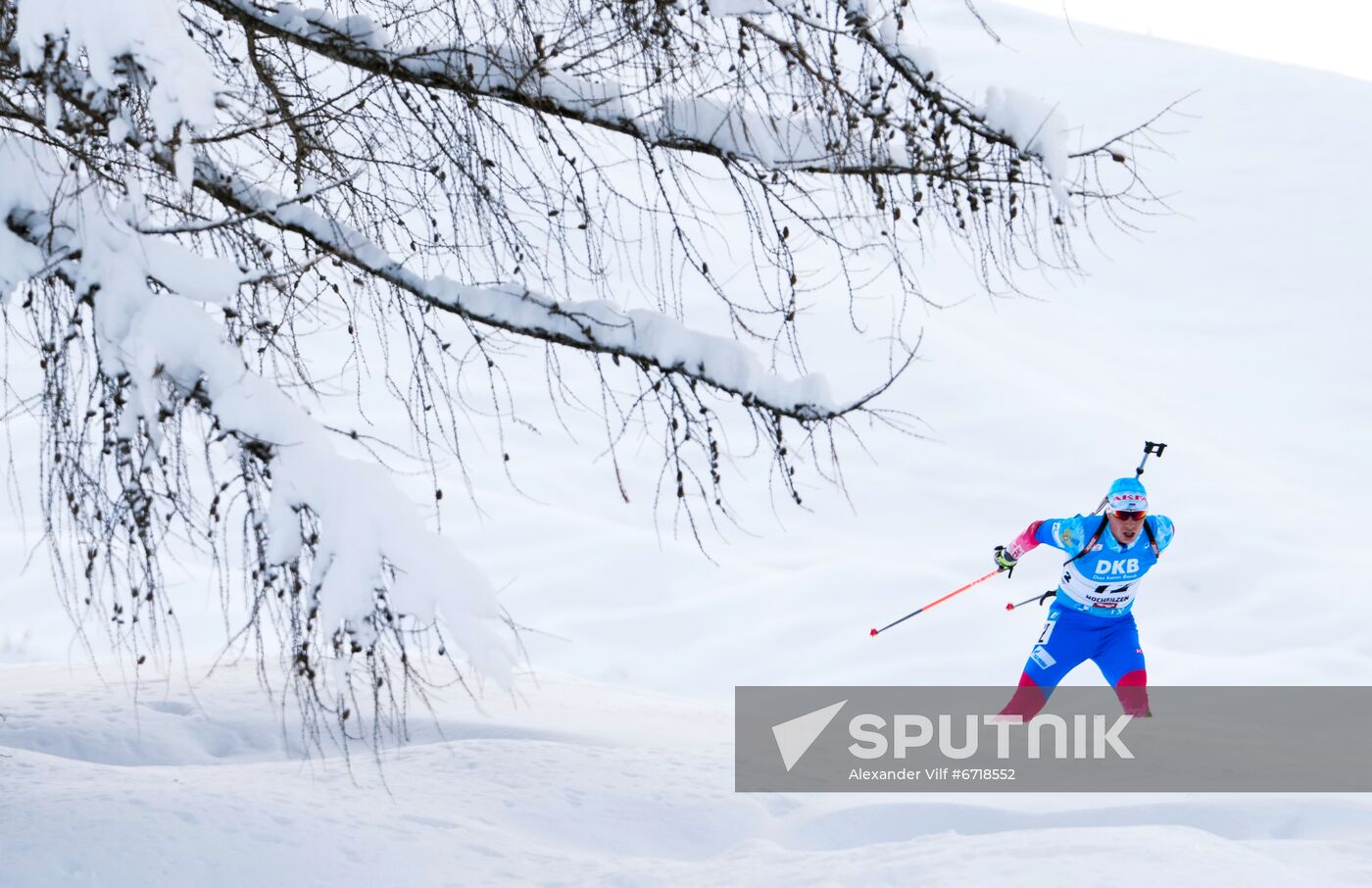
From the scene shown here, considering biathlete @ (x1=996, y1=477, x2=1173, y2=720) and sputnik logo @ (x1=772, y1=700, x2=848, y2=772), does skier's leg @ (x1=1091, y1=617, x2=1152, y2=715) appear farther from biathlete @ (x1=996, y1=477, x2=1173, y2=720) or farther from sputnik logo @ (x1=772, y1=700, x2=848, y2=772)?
sputnik logo @ (x1=772, y1=700, x2=848, y2=772)

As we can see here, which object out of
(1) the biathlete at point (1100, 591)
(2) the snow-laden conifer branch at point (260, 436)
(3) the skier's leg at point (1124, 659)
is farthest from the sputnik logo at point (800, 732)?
(2) the snow-laden conifer branch at point (260, 436)

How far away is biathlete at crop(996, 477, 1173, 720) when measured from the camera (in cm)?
569

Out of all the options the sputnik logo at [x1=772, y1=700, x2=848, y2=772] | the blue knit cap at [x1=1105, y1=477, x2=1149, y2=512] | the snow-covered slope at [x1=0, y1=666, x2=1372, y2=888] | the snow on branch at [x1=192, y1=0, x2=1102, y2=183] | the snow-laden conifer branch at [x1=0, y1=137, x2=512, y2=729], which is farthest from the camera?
the sputnik logo at [x1=772, y1=700, x2=848, y2=772]

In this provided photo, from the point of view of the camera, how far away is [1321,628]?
12.7 meters

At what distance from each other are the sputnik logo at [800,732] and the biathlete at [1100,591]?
3.43ft

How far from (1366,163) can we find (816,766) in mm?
30136

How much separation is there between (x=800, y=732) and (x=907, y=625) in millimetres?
5745

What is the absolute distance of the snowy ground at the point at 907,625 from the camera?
14.7 feet

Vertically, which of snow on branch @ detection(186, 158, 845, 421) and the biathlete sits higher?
snow on branch @ detection(186, 158, 845, 421)

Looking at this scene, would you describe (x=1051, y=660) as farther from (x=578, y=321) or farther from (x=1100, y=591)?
(x=578, y=321)

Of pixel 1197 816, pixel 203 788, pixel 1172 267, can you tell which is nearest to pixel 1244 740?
pixel 1197 816

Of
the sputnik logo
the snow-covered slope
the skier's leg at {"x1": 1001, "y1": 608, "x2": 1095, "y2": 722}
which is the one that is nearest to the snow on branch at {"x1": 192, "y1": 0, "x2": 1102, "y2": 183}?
Result: the snow-covered slope

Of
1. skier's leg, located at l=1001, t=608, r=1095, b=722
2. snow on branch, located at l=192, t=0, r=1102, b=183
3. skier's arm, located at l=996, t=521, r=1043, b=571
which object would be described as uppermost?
snow on branch, located at l=192, t=0, r=1102, b=183

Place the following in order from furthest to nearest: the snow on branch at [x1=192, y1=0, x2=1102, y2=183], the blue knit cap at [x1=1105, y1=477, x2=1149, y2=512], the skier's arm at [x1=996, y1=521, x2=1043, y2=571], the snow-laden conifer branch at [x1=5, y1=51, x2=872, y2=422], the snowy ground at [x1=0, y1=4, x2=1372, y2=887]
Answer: the skier's arm at [x1=996, y1=521, x2=1043, y2=571] < the blue knit cap at [x1=1105, y1=477, x2=1149, y2=512] < the snowy ground at [x1=0, y1=4, x2=1372, y2=887] < the snow on branch at [x1=192, y1=0, x2=1102, y2=183] < the snow-laden conifer branch at [x1=5, y1=51, x2=872, y2=422]
